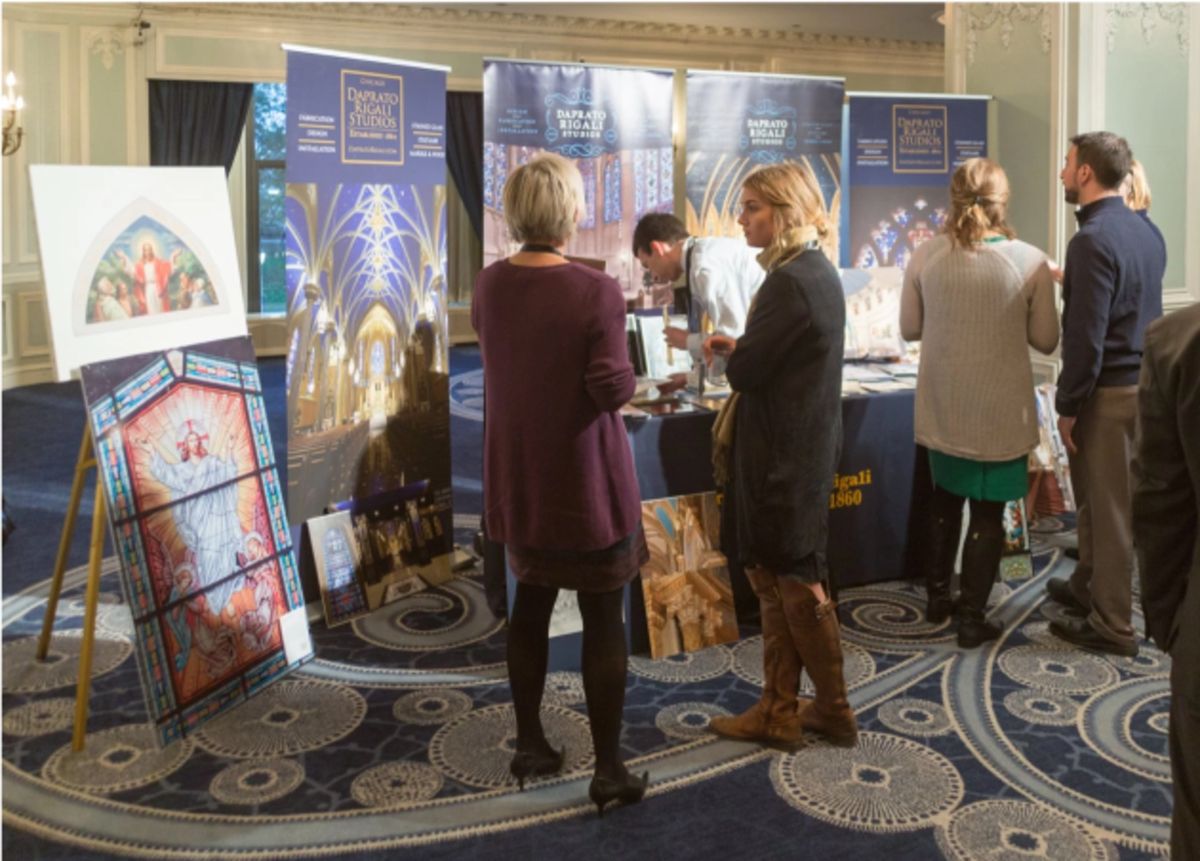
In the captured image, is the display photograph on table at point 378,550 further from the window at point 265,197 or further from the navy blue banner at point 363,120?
the window at point 265,197

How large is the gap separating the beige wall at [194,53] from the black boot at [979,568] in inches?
297

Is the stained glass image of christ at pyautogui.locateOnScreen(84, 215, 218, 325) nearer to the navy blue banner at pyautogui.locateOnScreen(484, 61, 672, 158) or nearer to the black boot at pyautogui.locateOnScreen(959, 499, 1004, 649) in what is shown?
the navy blue banner at pyautogui.locateOnScreen(484, 61, 672, 158)

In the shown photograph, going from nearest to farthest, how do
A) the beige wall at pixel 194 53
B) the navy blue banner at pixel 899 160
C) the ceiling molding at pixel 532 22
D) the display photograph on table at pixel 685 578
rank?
the display photograph on table at pixel 685 578 → the navy blue banner at pixel 899 160 → the beige wall at pixel 194 53 → the ceiling molding at pixel 532 22

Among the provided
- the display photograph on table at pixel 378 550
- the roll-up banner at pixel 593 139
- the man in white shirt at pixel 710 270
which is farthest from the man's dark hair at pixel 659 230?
the display photograph on table at pixel 378 550

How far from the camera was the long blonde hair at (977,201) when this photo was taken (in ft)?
10.9

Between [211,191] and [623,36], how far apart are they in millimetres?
8236

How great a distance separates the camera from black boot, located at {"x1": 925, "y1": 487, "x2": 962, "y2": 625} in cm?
366

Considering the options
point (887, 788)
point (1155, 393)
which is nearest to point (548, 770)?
point (887, 788)

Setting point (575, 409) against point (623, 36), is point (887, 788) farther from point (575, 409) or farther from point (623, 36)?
point (623, 36)

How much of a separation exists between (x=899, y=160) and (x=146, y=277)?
3.61 meters

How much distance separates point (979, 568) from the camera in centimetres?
351

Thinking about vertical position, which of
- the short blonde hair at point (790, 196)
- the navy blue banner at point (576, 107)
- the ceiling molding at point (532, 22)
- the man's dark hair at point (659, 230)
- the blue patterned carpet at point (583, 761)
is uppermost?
the ceiling molding at point (532, 22)

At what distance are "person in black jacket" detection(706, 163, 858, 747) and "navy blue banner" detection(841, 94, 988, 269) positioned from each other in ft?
9.41

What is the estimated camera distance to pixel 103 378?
279cm
